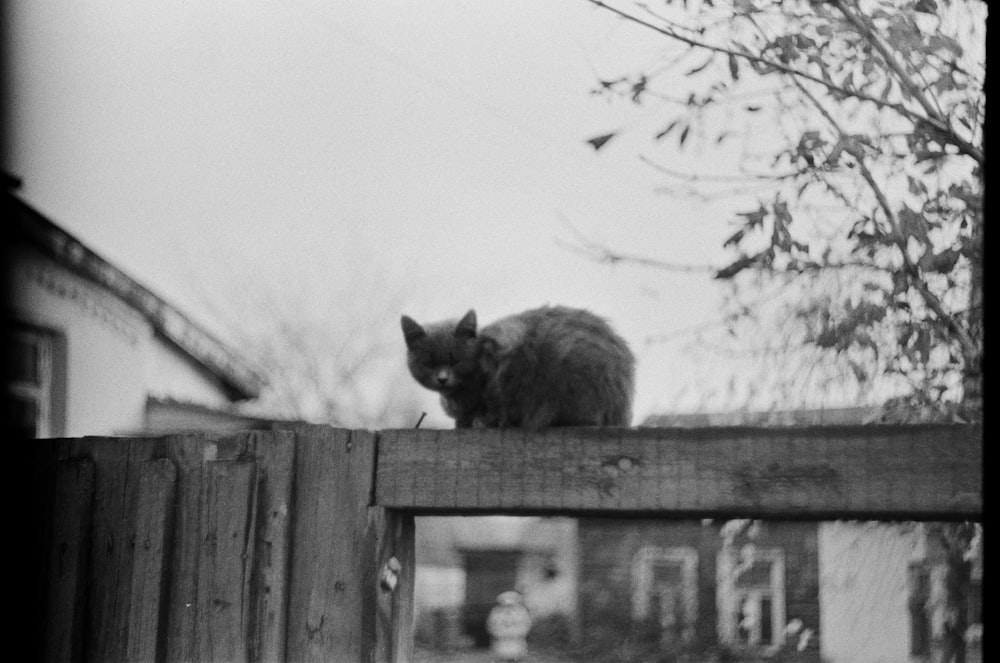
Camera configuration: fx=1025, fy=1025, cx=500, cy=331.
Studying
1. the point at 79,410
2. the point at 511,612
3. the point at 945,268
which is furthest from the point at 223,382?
the point at 945,268

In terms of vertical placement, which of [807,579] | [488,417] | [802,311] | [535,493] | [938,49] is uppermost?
[938,49]

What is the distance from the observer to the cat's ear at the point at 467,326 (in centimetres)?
368

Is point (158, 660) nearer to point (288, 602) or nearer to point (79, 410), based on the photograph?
point (288, 602)

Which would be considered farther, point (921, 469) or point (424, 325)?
point (424, 325)

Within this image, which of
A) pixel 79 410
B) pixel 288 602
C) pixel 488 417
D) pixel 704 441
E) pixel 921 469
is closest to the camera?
pixel 921 469

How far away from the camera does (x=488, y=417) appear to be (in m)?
3.30

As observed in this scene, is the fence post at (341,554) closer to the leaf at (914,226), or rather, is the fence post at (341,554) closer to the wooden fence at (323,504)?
the wooden fence at (323,504)

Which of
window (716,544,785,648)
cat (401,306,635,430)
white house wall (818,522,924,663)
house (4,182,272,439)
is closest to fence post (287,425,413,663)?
cat (401,306,635,430)

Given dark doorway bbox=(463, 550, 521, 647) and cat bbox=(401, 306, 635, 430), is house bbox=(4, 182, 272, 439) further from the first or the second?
dark doorway bbox=(463, 550, 521, 647)

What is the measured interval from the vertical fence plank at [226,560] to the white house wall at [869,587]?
1.97m

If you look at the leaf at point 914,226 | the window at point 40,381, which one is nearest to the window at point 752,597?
A: the leaf at point 914,226

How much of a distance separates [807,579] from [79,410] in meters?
6.16

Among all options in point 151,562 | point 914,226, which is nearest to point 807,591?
point 914,226

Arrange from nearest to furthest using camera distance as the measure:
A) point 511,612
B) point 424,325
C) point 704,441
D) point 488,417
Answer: point 704,441 → point 488,417 → point 424,325 → point 511,612
